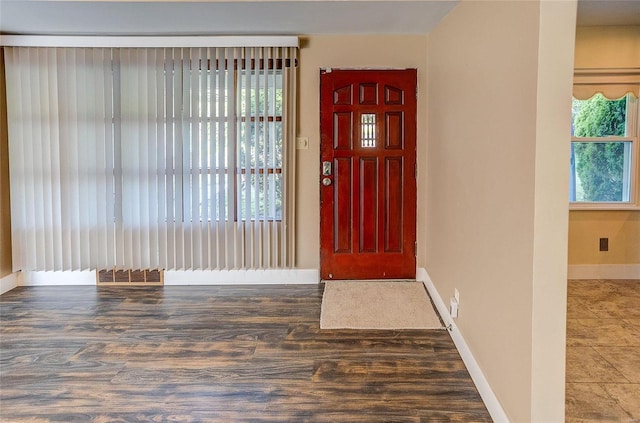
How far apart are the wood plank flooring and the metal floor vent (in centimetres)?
330

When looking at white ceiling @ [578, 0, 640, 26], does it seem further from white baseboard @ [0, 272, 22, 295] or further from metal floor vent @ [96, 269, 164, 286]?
white baseboard @ [0, 272, 22, 295]

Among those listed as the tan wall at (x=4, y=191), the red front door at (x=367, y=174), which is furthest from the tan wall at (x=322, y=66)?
the tan wall at (x=4, y=191)

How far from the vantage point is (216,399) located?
2.13 metres

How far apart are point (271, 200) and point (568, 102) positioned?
272 cm

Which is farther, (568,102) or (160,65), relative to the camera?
(160,65)

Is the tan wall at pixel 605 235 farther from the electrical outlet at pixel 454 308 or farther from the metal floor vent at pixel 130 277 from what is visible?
the metal floor vent at pixel 130 277

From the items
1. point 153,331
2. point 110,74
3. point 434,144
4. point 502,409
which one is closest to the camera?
point 502,409

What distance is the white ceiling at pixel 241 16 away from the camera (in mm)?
2947

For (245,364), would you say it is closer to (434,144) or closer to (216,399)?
(216,399)

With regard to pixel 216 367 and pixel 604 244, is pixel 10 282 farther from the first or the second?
pixel 604 244

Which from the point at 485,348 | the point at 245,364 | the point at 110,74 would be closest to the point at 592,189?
the point at 485,348

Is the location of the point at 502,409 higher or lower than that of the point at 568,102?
lower

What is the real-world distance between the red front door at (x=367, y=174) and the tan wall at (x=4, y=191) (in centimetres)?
277

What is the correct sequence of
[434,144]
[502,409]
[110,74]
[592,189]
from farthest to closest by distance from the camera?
[592,189] → [110,74] → [434,144] → [502,409]
